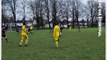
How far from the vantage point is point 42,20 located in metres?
76.8

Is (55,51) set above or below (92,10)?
below

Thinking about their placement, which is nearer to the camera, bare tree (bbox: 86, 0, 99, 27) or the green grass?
the green grass

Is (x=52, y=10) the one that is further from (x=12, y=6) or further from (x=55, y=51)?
(x=55, y=51)

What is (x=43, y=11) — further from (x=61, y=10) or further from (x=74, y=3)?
(x=74, y=3)

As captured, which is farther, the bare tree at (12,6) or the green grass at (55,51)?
the bare tree at (12,6)

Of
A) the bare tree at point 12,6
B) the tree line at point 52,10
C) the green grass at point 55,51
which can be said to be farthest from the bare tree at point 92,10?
the green grass at point 55,51

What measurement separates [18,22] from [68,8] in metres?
14.2

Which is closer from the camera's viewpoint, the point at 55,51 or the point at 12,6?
the point at 55,51

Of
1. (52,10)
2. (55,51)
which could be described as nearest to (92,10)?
(52,10)

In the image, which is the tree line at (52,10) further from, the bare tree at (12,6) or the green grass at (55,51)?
the green grass at (55,51)

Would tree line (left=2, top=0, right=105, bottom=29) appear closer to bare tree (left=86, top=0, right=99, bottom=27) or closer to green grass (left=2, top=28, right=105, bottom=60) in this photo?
bare tree (left=86, top=0, right=99, bottom=27)

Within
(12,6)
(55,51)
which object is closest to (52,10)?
(12,6)

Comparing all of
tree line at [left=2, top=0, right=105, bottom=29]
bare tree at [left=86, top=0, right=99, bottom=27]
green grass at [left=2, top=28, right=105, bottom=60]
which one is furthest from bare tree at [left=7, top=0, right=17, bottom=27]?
green grass at [left=2, top=28, right=105, bottom=60]

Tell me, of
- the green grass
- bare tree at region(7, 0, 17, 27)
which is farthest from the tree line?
the green grass
